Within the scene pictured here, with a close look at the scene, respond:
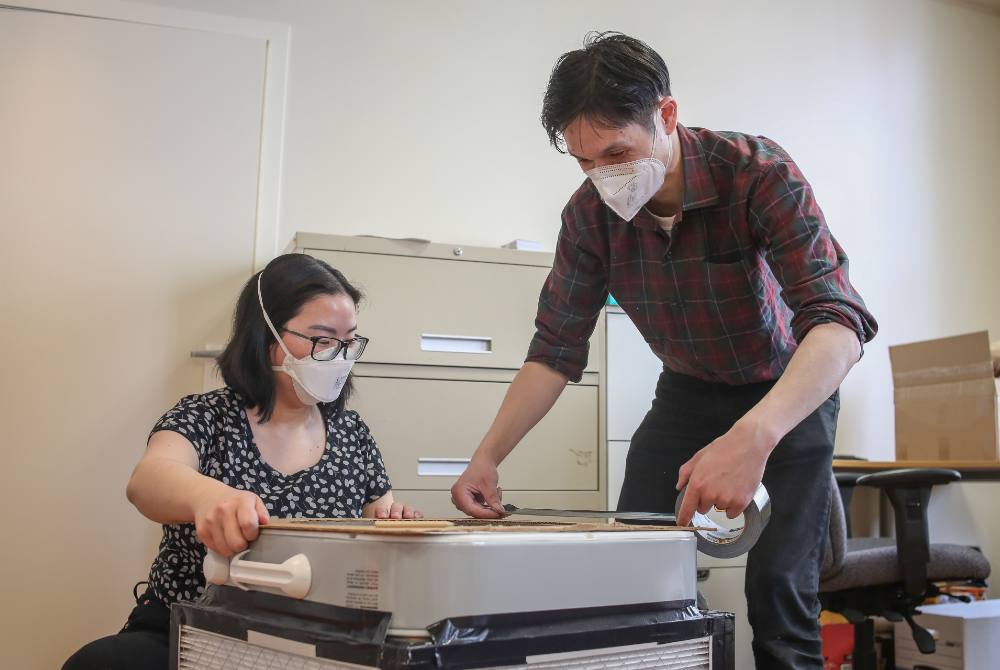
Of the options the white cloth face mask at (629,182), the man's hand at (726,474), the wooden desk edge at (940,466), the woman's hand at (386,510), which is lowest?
the woman's hand at (386,510)

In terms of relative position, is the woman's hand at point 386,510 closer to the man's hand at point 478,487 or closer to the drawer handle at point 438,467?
the man's hand at point 478,487

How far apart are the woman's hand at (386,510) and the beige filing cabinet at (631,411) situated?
35.4 inches

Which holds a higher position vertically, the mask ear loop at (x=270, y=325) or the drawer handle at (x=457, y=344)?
the drawer handle at (x=457, y=344)

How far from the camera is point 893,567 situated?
202 centimetres

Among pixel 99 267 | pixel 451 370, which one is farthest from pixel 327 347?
pixel 99 267

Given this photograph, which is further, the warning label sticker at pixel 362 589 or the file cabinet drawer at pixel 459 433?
the file cabinet drawer at pixel 459 433

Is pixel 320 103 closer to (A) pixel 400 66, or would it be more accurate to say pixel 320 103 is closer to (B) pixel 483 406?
(A) pixel 400 66

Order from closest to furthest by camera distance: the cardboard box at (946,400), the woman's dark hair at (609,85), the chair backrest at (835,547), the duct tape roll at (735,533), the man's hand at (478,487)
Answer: the duct tape roll at (735,533) → the woman's dark hair at (609,85) → the man's hand at (478,487) → the chair backrest at (835,547) → the cardboard box at (946,400)

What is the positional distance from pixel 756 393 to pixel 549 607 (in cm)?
70

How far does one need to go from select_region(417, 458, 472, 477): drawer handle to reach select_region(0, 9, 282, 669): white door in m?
0.68

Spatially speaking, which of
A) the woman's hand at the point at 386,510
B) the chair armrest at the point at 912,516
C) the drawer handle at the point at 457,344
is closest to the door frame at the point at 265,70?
the drawer handle at the point at 457,344

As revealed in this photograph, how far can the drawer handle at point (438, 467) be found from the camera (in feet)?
6.63

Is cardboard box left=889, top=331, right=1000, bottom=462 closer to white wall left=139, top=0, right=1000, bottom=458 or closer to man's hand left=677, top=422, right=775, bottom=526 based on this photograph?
white wall left=139, top=0, right=1000, bottom=458

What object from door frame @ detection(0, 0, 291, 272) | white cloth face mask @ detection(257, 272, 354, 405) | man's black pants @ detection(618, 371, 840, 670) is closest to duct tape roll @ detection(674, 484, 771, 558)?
man's black pants @ detection(618, 371, 840, 670)
